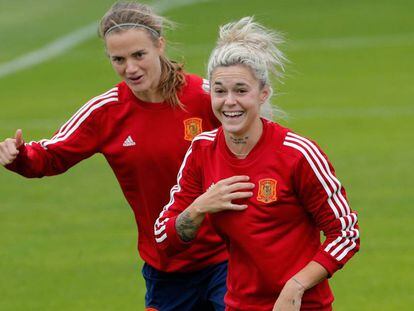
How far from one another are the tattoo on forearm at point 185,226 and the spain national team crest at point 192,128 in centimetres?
116

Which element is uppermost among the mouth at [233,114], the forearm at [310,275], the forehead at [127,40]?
the forehead at [127,40]

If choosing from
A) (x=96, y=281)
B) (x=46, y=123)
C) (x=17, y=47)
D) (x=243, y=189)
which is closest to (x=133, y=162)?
(x=243, y=189)

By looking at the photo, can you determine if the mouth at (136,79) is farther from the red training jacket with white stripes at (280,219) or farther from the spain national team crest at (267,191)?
the spain national team crest at (267,191)

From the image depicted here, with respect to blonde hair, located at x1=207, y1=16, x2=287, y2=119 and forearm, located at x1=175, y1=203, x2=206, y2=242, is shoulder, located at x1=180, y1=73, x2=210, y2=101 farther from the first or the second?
forearm, located at x1=175, y1=203, x2=206, y2=242

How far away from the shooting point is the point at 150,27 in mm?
8703

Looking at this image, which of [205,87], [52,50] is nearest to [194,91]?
[205,87]

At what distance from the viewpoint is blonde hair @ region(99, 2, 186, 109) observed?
8.62m

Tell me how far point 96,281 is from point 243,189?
5918 millimetres

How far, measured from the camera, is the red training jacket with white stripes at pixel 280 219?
288 inches

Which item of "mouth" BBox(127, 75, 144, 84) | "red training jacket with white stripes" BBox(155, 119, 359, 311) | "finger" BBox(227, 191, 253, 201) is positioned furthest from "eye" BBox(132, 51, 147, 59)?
"finger" BBox(227, 191, 253, 201)

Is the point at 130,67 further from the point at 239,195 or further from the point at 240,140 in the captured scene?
the point at 239,195

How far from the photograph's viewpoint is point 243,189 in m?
7.35

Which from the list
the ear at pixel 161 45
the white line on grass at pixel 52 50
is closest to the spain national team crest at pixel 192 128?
the ear at pixel 161 45

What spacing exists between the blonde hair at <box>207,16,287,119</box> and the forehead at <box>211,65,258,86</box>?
20 mm
